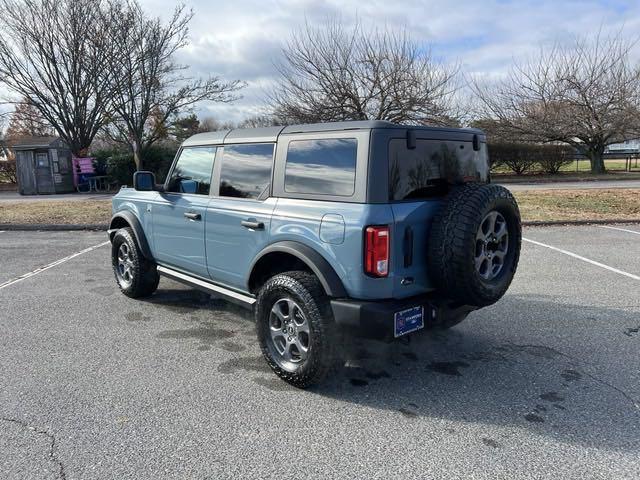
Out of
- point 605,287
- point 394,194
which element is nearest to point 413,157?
point 394,194

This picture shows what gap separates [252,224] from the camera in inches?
145

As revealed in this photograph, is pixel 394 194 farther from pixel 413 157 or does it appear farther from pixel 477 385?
pixel 477 385

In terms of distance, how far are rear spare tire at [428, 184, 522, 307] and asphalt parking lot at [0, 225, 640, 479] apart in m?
0.69

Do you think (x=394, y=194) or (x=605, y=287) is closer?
(x=394, y=194)

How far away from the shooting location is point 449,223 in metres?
3.16

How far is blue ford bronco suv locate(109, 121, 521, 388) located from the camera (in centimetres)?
309

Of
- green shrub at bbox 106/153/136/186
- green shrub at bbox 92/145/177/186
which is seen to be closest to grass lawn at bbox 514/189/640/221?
green shrub at bbox 92/145/177/186

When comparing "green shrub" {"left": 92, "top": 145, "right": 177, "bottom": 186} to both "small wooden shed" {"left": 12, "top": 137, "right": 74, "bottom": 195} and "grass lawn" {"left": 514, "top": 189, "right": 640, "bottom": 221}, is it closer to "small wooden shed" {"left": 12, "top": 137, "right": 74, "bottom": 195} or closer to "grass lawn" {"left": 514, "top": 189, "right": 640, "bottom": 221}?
"small wooden shed" {"left": 12, "top": 137, "right": 74, "bottom": 195}

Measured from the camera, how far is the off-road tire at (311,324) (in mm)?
3185

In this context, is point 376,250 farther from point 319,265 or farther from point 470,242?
point 470,242

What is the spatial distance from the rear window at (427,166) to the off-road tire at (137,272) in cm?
323

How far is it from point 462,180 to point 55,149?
21415 mm

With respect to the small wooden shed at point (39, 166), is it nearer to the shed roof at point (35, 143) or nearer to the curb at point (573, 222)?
the shed roof at point (35, 143)

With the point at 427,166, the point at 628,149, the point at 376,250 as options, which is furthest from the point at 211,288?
the point at 628,149
